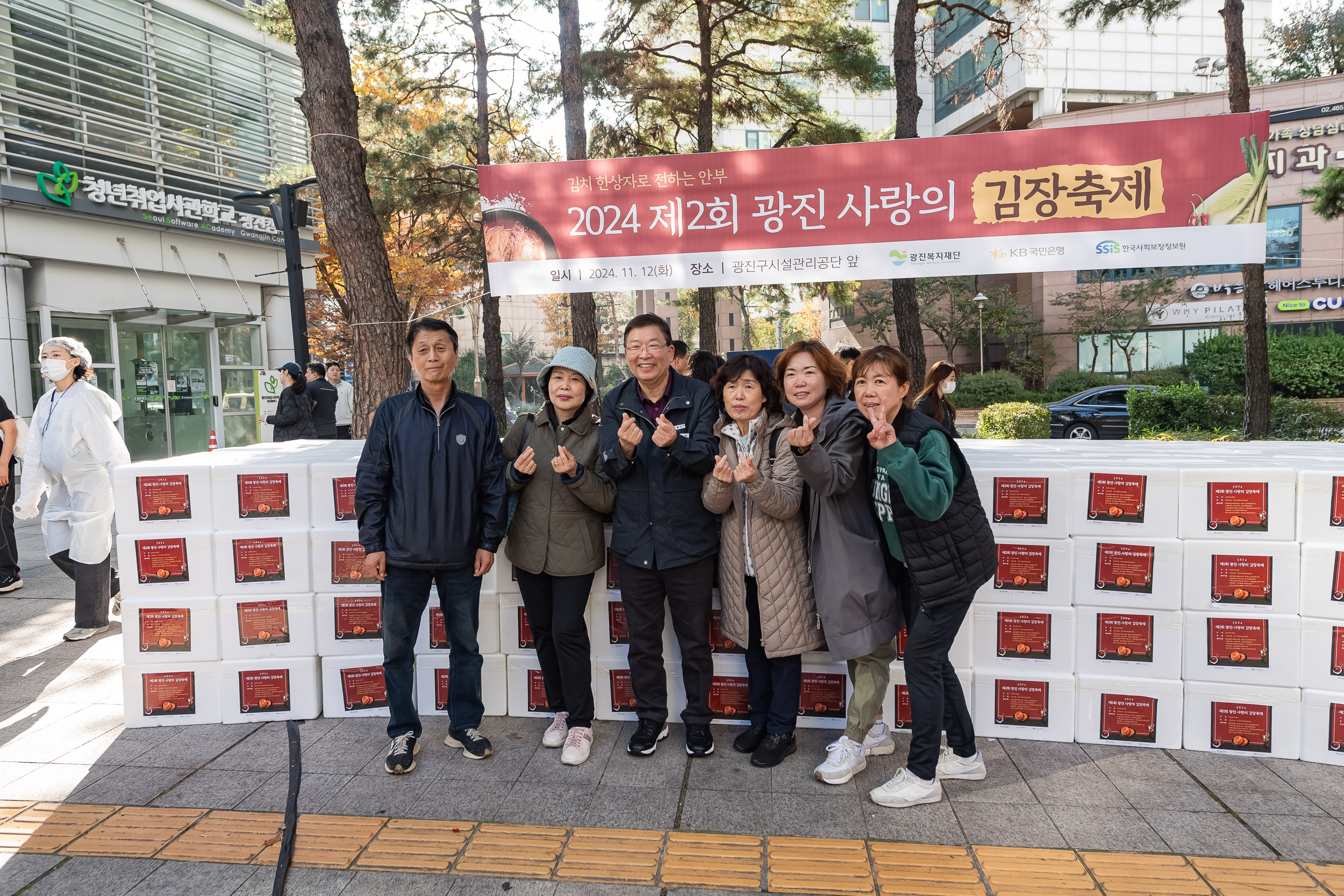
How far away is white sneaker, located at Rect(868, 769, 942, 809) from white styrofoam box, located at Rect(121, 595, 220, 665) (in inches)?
128

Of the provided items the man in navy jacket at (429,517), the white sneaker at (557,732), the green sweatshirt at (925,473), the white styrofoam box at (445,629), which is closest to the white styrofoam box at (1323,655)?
the green sweatshirt at (925,473)

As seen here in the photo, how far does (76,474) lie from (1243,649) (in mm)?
6672

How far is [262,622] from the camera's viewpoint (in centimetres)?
409

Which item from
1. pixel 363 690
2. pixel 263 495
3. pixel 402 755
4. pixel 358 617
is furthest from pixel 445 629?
pixel 263 495

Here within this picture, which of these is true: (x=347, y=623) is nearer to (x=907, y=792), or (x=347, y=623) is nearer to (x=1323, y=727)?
(x=907, y=792)

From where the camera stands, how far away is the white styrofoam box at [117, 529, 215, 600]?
4.01 m

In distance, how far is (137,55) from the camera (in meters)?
14.7

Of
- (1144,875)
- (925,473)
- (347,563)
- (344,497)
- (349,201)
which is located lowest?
(1144,875)

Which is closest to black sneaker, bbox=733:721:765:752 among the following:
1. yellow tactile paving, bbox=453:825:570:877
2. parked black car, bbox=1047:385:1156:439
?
yellow tactile paving, bbox=453:825:570:877

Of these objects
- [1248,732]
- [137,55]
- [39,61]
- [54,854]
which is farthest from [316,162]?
[137,55]

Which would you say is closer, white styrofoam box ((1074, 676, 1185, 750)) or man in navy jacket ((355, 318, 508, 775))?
man in navy jacket ((355, 318, 508, 775))

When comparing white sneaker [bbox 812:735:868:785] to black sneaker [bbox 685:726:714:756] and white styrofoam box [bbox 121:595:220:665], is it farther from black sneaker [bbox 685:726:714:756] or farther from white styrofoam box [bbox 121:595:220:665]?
white styrofoam box [bbox 121:595:220:665]

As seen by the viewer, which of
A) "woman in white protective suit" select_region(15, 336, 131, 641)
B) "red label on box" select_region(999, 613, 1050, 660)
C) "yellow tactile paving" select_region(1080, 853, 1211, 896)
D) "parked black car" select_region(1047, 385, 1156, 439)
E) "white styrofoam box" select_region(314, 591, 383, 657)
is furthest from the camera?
"parked black car" select_region(1047, 385, 1156, 439)

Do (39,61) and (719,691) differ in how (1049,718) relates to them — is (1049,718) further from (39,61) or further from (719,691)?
(39,61)
